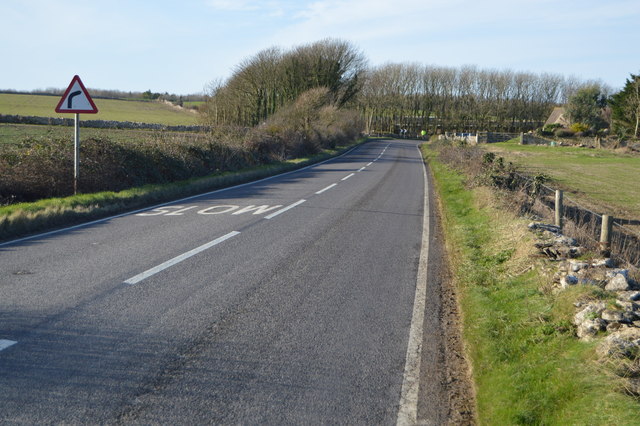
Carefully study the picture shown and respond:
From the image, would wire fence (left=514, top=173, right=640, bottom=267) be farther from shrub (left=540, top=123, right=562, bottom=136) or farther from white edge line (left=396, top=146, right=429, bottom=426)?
shrub (left=540, top=123, right=562, bottom=136)

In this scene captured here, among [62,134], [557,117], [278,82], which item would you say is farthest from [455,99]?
[62,134]

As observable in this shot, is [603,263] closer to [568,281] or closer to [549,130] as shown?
[568,281]

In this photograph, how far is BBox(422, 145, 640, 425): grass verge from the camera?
12.3 feet

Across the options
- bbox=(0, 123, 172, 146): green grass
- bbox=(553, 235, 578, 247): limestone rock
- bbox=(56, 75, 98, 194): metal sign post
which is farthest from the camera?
bbox=(0, 123, 172, 146): green grass

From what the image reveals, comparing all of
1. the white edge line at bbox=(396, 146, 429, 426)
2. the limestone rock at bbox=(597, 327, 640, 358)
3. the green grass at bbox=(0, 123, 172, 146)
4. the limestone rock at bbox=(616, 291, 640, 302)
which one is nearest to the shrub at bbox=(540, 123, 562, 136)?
the green grass at bbox=(0, 123, 172, 146)

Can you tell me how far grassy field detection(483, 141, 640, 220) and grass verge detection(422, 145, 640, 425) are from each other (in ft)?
36.3

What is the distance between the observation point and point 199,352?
456 centimetres

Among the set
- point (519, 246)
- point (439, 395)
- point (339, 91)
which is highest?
point (339, 91)

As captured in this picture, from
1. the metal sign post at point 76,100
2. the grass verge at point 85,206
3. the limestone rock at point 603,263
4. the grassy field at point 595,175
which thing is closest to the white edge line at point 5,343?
the grass verge at point 85,206

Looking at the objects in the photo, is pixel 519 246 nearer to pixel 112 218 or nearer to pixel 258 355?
pixel 258 355

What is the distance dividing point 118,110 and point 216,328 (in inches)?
3083

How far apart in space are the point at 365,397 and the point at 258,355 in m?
1.10

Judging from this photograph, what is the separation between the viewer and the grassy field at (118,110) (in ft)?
201

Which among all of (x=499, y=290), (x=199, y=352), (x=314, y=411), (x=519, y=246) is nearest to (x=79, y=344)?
(x=199, y=352)
